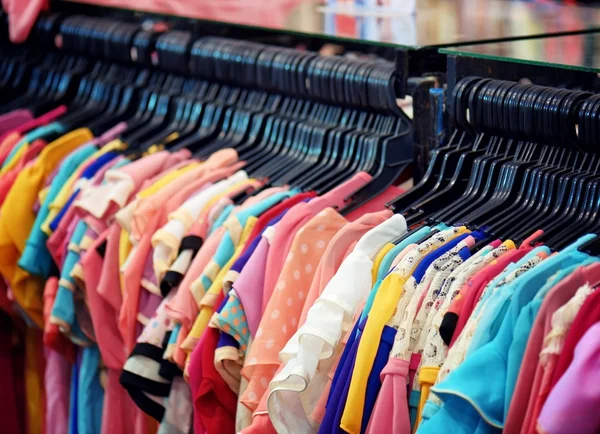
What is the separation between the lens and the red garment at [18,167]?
2.09 m

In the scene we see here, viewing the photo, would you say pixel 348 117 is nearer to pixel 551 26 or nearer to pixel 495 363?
pixel 551 26

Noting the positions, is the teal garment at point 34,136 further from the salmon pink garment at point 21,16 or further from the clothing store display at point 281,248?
the salmon pink garment at point 21,16

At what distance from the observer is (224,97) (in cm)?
207

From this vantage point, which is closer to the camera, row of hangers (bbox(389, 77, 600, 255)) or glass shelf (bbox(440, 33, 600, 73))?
row of hangers (bbox(389, 77, 600, 255))

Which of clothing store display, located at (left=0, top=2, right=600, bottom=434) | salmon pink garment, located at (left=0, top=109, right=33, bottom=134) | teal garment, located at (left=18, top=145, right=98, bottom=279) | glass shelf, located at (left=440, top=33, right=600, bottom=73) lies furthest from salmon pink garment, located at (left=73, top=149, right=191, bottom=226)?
glass shelf, located at (left=440, top=33, right=600, bottom=73)

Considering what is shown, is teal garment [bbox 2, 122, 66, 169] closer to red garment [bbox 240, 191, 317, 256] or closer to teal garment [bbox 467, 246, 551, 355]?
red garment [bbox 240, 191, 317, 256]

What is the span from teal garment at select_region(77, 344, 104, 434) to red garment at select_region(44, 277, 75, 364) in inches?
1.8

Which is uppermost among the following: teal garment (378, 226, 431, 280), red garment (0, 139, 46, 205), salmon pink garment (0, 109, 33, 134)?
salmon pink garment (0, 109, 33, 134)

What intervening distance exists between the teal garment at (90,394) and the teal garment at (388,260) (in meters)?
0.90

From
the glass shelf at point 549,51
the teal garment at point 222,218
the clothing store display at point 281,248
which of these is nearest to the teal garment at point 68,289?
the clothing store display at point 281,248

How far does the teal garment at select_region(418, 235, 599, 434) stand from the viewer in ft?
3.51

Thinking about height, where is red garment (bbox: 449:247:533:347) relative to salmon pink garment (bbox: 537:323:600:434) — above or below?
above

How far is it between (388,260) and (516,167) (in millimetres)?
276

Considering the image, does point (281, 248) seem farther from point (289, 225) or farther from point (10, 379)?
point (10, 379)
